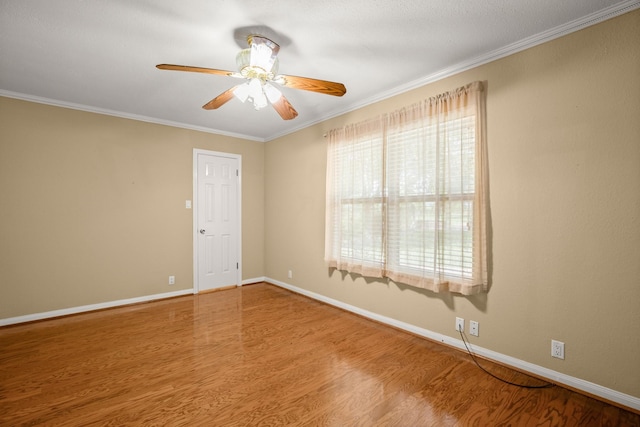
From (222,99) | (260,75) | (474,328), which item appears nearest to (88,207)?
(222,99)

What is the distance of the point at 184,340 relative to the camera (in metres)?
2.83

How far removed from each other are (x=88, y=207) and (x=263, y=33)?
3.10 meters

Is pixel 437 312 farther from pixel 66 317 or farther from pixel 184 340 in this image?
pixel 66 317

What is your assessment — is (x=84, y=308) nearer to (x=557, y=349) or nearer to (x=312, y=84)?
(x=312, y=84)

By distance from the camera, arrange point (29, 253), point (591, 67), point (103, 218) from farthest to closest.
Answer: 1. point (103, 218)
2. point (29, 253)
3. point (591, 67)

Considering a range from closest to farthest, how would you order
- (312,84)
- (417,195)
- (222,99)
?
(312,84)
(222,99)
(417,195)

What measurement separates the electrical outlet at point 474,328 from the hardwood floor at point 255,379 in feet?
0.68

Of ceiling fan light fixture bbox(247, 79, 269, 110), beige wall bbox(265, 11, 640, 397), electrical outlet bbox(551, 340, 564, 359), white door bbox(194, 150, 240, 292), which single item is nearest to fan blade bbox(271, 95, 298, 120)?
ceiling fan light fixture bbox(247, 79, 269, 110)

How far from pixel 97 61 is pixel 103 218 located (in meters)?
1.99

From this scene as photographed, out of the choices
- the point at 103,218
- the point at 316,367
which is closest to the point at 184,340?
the point at 316,367

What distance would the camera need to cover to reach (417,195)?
9.23 ft

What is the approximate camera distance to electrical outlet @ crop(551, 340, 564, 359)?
6.72 feet

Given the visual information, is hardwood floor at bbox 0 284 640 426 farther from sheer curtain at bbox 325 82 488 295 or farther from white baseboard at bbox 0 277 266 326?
sheer curtain at bbox 325 82 488 295

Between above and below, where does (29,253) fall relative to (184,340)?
above
